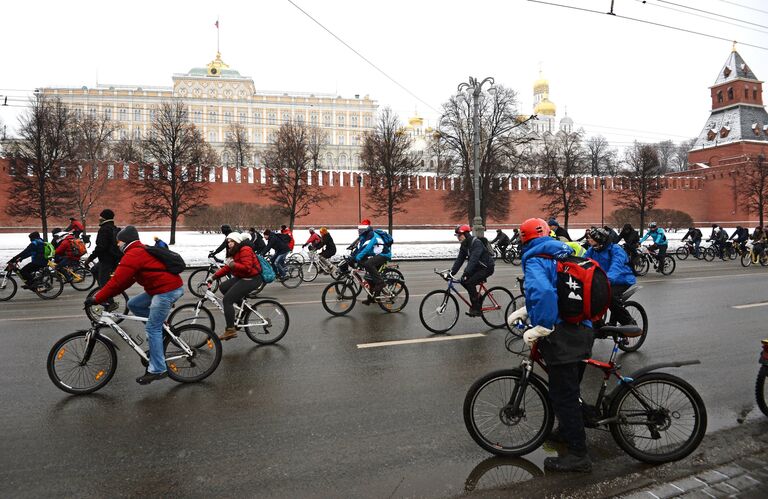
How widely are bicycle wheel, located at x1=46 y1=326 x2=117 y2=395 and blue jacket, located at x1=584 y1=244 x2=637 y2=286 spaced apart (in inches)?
246

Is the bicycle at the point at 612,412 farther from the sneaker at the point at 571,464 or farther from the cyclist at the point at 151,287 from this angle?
the cyclist at the point at 151,287

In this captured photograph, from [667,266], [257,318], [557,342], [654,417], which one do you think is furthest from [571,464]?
[667,266]

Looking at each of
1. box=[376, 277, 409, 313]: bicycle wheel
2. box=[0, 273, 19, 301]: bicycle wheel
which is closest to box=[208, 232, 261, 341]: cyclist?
box=[376, 277, 409, 313]: bicycle wheel

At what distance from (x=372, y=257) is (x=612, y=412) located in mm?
6608

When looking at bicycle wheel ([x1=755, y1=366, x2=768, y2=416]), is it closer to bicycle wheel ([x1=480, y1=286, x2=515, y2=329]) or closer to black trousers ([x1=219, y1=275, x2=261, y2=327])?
bicycle wheel ([x1=480, y1=286, x2=515, y2=329])

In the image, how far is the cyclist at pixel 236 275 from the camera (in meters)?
6.94

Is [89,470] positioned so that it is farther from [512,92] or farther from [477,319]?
[512,92]

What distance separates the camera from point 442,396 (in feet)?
16.4

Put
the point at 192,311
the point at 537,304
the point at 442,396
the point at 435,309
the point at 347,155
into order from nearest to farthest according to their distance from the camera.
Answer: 1. the point at 537,304
2. the point at 442,396
3. the point at 192,311
4. the point at 435,309
5. the point at 347,155

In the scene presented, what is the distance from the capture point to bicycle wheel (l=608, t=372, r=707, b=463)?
11.6 ft

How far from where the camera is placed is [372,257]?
9.84 m

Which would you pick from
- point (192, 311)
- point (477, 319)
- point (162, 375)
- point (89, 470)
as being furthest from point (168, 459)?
point (477, 319)

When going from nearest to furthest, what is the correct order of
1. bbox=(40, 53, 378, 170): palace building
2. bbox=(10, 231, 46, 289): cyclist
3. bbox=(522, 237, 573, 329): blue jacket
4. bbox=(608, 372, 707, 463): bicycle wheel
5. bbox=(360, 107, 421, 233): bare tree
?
bbox=(522, 237, 573, 329): blue jacket
bbox=(608, 372, 707, 463): bicycle wheel
bbox=(10, 231, 46, 289): cyclist
bbox=(360, 107, 421, 233): bare tree
bbox=(40, 53, 378, 170): palace building

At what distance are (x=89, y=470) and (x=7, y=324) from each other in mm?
6820
